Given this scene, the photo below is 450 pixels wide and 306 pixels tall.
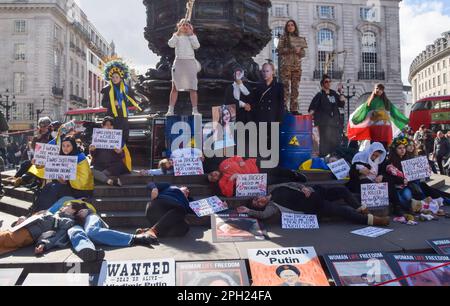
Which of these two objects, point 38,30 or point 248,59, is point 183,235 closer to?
point 248,59

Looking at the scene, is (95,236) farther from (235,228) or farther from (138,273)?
(235,228)

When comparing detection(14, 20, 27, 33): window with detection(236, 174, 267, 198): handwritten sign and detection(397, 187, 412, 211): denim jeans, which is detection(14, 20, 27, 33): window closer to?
detection(236, 174, 267, 198): handwritten sign

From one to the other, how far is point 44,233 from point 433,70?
7855 centimetres

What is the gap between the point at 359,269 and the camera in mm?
3881

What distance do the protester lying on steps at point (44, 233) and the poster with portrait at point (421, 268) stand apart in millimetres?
3895

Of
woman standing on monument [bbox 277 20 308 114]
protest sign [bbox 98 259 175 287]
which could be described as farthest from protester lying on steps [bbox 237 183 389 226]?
woman standing on monument [bbox 277 20 308 114]

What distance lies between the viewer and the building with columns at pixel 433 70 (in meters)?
63.2

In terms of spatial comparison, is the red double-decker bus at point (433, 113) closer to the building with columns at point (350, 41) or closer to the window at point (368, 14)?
the building with columns at point (350, 41)

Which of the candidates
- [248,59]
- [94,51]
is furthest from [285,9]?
[94,51]

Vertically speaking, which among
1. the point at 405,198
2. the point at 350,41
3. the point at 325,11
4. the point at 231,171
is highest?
the point at 325,11

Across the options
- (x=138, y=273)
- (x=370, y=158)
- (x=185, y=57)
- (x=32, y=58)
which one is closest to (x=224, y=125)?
(x=185, y=57)

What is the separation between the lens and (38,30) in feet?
159

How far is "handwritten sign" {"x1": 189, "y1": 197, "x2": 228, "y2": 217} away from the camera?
5.76 metres
